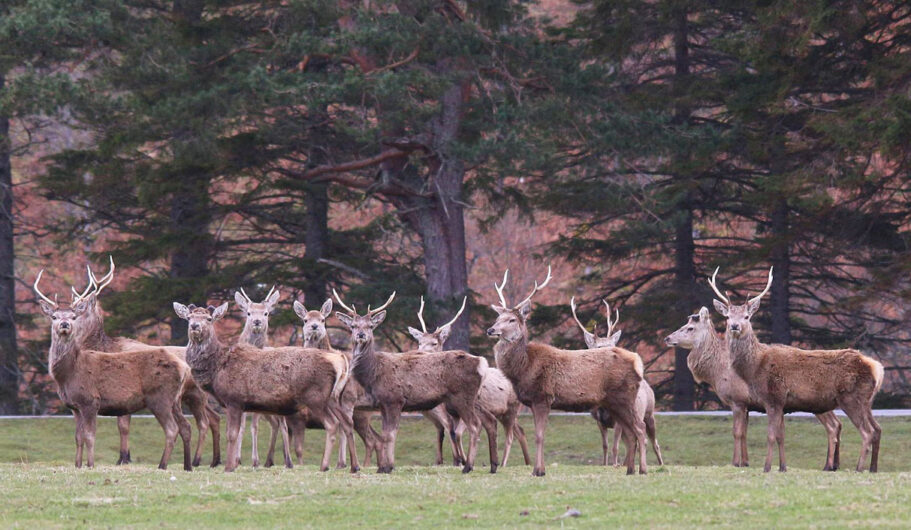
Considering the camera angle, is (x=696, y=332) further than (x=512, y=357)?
Yes

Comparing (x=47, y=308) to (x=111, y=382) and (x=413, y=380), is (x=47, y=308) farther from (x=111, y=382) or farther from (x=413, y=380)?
(x=413, y=380)

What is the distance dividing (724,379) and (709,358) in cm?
66

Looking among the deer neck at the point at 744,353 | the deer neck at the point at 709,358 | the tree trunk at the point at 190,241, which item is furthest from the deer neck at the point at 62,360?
the tree trunk at the point at 190,241

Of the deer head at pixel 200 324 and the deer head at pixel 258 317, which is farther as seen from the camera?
the deer head at pixel 258 317

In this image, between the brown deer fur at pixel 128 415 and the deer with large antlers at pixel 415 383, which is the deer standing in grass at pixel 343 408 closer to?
the deer with large antlers at pixel 415 383

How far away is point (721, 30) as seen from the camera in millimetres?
34594

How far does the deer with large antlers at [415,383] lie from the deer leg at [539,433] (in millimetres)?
614

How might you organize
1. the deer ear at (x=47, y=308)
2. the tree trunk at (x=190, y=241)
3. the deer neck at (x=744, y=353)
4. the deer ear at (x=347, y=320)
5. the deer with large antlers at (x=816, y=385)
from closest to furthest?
the deer with large antlers at (x=816, y=385) → the deer neck at (x=744, y=353) → the deer ear at (x=347, y=320) → the deer ear at (x=47, y=308) → the tree trunk at (x=190, y=241)

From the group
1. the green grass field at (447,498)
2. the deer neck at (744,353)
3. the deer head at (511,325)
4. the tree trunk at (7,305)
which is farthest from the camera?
the tree trunk at (7,305)

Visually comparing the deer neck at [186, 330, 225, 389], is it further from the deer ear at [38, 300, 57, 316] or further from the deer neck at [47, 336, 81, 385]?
the deer ear at [38, 300, 57, 316]

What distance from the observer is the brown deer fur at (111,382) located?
15891 millimetres

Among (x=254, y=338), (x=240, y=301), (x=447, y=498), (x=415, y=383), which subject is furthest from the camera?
(x=240, y=301)

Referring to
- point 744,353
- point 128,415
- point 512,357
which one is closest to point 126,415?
point 128,415

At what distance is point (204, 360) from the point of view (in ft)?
50.8
